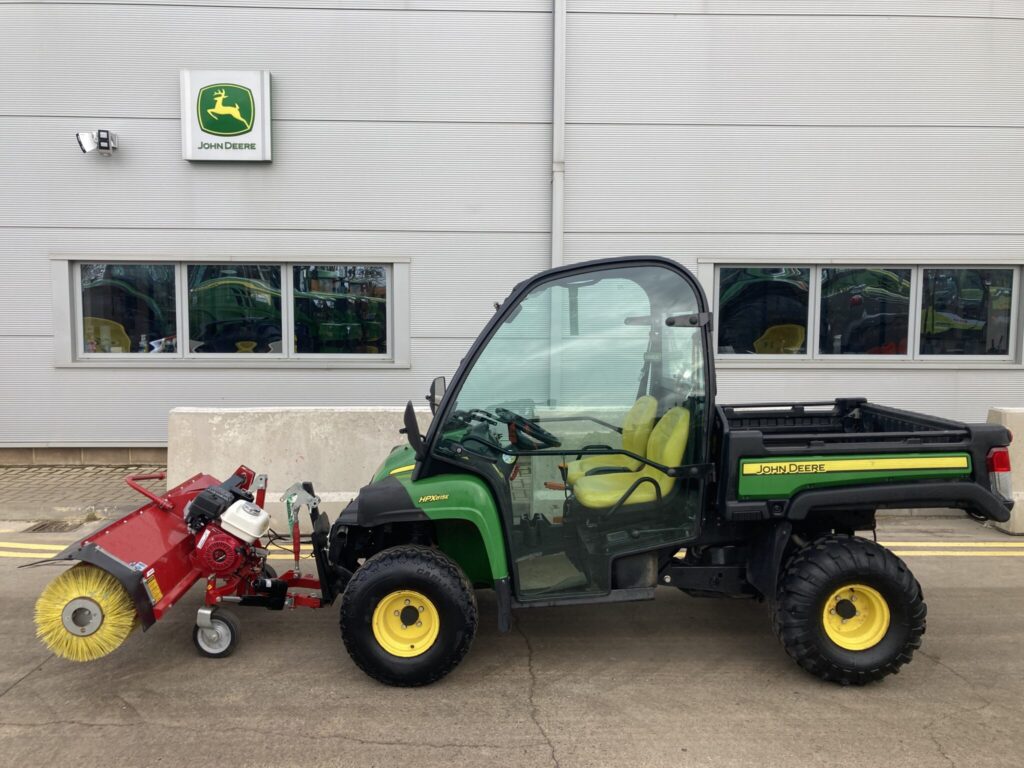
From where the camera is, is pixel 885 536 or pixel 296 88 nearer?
pixel 885 536

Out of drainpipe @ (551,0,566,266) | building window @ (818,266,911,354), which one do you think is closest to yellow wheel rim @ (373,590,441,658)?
drainpipe @ (551,0,566,266)

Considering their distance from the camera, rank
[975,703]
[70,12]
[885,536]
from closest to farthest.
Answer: [975,703]
[885,536]
[70,12]

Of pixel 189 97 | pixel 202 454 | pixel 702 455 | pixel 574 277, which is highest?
pixel 189 97

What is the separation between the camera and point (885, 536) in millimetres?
6074

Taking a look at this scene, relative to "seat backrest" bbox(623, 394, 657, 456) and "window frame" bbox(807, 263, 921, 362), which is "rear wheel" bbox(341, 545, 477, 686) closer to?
"seat backrest" bbox(623, 394, 657, 456)

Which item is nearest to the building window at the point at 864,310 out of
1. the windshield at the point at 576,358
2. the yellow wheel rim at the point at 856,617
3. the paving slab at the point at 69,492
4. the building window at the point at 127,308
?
the yellow wheel rim at the point at 856,617

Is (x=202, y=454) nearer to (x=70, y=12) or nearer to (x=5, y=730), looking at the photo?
(x=5, y=730)

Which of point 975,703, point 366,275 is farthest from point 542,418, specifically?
point 366,275

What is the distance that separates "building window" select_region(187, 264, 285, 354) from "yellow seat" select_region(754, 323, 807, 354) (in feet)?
19.2

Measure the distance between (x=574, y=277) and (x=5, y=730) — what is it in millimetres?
3245

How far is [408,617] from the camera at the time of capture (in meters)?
3.47

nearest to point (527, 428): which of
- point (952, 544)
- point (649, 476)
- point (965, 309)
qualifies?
point (649, 476)

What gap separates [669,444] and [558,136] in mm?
5704

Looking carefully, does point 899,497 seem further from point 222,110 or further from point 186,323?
point 222,110
